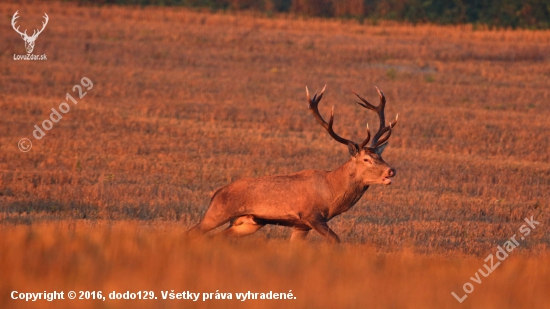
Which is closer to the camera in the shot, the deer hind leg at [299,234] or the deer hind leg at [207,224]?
the deer hind leg at [207,224]

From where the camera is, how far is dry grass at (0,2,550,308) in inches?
313

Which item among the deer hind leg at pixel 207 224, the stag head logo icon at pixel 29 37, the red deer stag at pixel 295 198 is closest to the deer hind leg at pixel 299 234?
the red deer stag at pixel 295 198

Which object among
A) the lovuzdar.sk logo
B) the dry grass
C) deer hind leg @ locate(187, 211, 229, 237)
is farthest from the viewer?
the lovuzdar.sk logo

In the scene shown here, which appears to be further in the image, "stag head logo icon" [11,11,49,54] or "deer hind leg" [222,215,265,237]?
"stag head logo icon" [11,11,49,54]

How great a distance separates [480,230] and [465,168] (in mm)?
5501

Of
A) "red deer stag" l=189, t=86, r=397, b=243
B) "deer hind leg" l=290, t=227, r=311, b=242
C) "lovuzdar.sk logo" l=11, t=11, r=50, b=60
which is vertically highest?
"lovuzdar.sk logo" l=11, t=11, r=50, b=60

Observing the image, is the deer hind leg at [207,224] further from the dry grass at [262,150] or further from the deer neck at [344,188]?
the deer neck at [344,188]

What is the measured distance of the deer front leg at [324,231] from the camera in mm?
10229

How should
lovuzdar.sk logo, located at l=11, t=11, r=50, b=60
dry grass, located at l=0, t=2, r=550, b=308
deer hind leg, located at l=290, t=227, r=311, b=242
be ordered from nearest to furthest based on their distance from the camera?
dry grass, located at l=0, t=2, r=550, b=308 < deer hind leg, located at l=290, t=227, r=311, b=242 < lovuzdar.sk logo, located at l=11, t=11, r=50, b=60

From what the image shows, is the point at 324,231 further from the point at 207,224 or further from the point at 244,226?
the point at 207,224

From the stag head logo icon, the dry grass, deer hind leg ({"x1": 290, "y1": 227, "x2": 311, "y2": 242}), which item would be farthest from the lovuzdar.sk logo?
deer hind leg ({"x1": 290, "y1": 227, "x2": 311, "y2": 242})

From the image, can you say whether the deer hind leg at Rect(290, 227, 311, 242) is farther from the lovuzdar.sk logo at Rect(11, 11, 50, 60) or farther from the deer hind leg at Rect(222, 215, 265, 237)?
the lovuzdar.sk logo at Rect(11, 11, 50, 60)

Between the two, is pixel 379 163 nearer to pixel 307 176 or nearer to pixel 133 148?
pixel 307 176

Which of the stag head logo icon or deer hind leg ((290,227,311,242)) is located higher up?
the stag head logo icon
